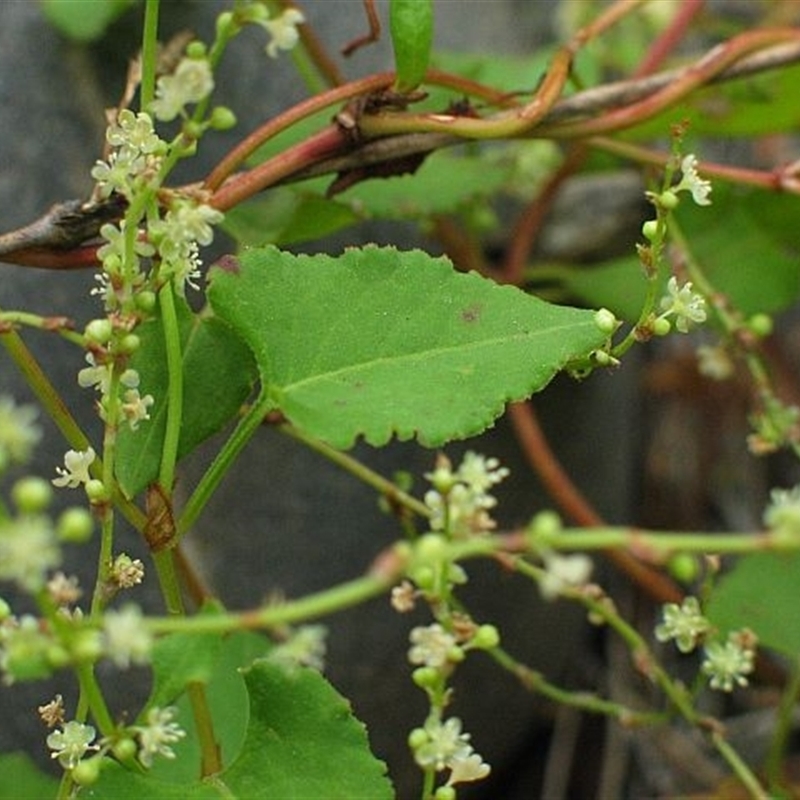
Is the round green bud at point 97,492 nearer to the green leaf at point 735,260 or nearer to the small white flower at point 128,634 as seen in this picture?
the small white flower at point 128,634

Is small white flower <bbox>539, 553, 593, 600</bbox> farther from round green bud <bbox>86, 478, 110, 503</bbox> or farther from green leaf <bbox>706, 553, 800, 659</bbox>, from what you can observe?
green leaf <bbox>706, 553, 800, 659</bbox>

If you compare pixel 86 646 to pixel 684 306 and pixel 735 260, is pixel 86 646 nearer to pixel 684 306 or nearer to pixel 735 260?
pixel 684 306

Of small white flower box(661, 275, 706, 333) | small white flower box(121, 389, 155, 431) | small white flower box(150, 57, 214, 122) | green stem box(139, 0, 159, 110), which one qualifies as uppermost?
green stem box(139, 0, 159, 110)

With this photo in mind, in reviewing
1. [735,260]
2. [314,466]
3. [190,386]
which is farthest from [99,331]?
[735,260]

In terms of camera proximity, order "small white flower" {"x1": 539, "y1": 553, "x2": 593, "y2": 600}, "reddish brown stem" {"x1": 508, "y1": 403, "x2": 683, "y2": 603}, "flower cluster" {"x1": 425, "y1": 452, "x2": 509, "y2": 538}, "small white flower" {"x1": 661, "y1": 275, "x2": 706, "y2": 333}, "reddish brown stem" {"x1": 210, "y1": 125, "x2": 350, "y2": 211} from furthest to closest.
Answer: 1. "reddish brown stem" {"x1": 508, "y1": 403, "x2": 683, "y2": 603}
2. "reddish brown stem" {"x1": 210, "y1": 125, "x2": 350, "y2": 211}
3. "small white flower" {"x1": 661, "y1": 275, "x2": 706, "y2": 333}
4. "flower cluster" {"x1": 425, "y1": 452, "x2": 509, "y2": 538}
5. "small white flower" {"x1": 539, "y1": 553, "x2": 593, "y2": 600}

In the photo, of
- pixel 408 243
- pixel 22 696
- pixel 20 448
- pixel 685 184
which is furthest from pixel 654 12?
pixel 20 448

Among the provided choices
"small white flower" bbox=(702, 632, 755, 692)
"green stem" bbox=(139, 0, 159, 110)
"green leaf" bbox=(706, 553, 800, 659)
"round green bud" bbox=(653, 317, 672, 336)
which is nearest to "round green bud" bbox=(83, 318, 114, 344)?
"green stem" bbox=(139, 0, 159, 110)
